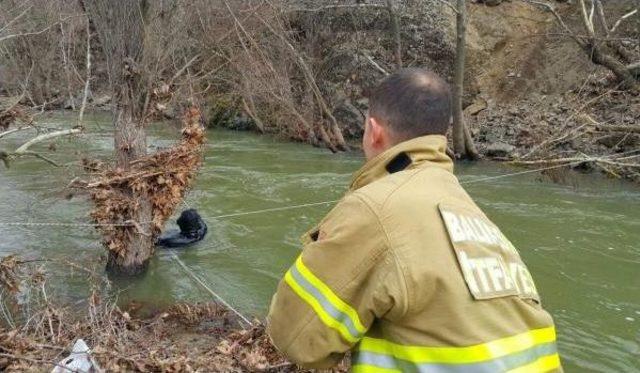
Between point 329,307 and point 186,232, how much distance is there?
6252mm

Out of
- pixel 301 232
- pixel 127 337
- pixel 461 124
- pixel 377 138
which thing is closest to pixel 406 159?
pixel 377 138

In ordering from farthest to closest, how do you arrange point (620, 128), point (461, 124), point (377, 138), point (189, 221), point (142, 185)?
point (461, 124) → point (620, 128) → point (189, 221) → point (142, 185) → point (377, 138)

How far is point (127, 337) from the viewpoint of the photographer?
461 cm

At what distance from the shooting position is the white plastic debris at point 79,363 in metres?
3.68

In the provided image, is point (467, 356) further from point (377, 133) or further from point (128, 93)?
point (128, 93)

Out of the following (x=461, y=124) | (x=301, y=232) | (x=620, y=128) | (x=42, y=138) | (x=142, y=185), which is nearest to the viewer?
(x=42, y=138)

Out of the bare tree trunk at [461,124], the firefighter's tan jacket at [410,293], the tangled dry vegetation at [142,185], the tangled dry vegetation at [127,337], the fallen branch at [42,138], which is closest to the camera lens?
the firefighter's tan jacket at [410,293]

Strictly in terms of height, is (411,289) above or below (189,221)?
above

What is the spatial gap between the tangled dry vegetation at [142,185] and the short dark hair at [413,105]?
4320 millimetres

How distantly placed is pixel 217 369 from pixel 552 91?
52.7 ft

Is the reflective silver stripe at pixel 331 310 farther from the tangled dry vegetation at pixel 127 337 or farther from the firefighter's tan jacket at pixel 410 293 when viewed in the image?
the tangled dry vegetation at pixel 127 337

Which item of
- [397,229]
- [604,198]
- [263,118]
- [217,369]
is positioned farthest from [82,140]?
[397,229]

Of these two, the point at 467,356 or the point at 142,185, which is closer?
the point at 467,356

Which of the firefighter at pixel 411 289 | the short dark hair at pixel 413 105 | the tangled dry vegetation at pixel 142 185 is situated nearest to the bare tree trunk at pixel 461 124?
the tangled dry vegetation at pixel 142 185
